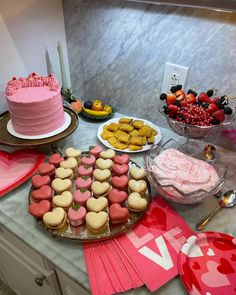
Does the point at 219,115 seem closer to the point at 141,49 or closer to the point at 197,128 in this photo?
the point at 197,128

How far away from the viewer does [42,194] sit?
0.72 meters

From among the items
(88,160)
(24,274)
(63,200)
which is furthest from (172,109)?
(24,274)

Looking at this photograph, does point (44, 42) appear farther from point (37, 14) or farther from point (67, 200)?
point (67, 200)

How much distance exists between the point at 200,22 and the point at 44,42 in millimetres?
610

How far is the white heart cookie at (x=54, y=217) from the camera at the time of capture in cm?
65

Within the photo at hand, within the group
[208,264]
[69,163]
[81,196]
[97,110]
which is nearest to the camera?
[208,264]

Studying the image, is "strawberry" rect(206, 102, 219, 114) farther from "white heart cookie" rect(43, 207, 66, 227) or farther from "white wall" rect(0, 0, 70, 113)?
"white wall" rect(0, 0, 70, 113)

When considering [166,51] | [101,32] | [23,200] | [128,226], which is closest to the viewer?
[128,226]

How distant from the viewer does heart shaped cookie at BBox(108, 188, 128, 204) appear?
700 mm

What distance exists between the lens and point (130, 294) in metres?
0.56

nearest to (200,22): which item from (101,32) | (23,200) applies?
(101,32)

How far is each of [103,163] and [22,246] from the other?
0.34 metres

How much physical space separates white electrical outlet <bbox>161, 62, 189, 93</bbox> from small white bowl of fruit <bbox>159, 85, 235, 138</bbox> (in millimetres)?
115

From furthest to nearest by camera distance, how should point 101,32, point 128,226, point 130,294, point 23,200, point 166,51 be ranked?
1. point 101,32
2. point 166,51
3. point 23,200
4. point 128,226
5. point 130,294
